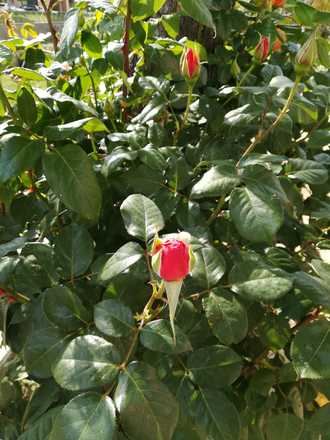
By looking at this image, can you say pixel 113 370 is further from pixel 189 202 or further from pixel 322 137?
pixel 322 137

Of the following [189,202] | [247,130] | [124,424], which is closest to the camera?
[124,424]

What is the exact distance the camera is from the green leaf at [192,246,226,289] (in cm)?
44

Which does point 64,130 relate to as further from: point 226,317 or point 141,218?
point 226,317

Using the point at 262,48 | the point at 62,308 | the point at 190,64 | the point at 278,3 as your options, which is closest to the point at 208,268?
the point at 62,308

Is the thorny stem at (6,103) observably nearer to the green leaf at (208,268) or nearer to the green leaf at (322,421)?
the green leaf at (208,268)

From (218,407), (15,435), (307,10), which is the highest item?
(307,10)

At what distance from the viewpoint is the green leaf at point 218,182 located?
45cm

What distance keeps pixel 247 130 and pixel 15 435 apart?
539 millimetres

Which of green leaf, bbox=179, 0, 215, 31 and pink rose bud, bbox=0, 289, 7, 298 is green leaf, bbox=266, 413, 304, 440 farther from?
green leaf, bbox=179, 0, 215, 31

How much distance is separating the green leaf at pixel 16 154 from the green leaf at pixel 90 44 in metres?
0.25

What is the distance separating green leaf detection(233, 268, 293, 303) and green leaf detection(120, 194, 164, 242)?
107mm

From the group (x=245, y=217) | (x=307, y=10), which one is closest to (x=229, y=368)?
(x=245, y=217)

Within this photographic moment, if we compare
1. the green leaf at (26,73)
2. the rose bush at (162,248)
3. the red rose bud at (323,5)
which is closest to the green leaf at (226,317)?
the rose bush at (162,248)

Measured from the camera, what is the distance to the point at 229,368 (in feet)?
1.43
